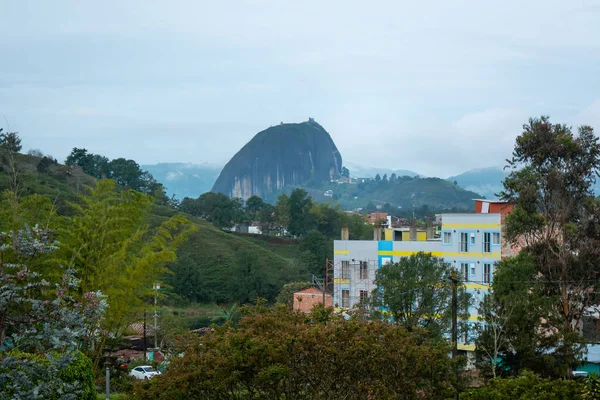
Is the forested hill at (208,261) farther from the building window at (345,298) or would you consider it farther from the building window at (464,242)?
the building window at (464,242)

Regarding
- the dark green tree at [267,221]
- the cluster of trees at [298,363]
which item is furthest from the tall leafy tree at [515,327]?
the dark green tree at [267,221]

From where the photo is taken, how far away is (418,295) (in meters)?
27.2

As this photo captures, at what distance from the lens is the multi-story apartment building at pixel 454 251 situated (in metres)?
34.7

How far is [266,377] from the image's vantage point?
12891 millimetres

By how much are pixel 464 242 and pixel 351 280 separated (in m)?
7.87

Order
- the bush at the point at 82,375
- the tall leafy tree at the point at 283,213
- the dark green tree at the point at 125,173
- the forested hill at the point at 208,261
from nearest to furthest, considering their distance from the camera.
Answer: the bush at the point at 82,375
the forested hill at the point at 208,261
the tall leafy tree at the point at 283,213
the dark green tree at the point at 125,173

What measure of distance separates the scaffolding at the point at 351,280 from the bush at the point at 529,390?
74.9ft

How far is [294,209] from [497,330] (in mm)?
63516

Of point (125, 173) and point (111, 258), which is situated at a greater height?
point (125, 173)

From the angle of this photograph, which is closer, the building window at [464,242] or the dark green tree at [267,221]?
the building window at [464,242]

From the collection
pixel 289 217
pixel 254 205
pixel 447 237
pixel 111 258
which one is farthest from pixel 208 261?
pixel 111 258

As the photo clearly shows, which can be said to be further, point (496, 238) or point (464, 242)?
point (464, 242)

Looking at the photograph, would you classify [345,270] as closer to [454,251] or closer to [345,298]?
[345,298]

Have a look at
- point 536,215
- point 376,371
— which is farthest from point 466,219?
point 376,371
